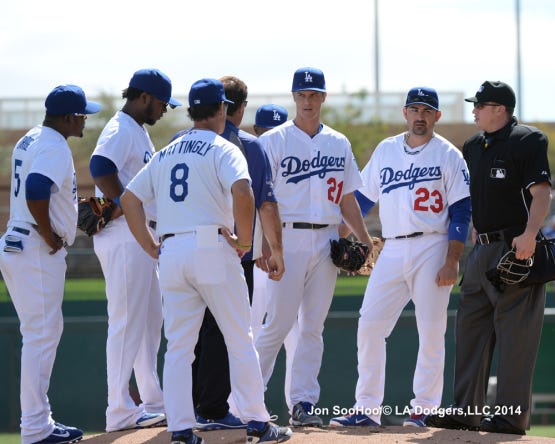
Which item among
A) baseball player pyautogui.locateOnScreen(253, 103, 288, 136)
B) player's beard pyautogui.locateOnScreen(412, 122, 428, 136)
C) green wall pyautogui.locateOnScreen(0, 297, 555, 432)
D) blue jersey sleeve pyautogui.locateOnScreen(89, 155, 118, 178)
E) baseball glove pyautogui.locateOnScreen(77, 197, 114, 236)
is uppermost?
baseball player pyautogui.locateOnScreen(253, 103, 288, 136)

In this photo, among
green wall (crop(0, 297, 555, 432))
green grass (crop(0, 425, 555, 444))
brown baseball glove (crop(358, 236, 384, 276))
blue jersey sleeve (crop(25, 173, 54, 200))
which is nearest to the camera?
blue jersey sleeve (crop(25, 173, 54, 200))

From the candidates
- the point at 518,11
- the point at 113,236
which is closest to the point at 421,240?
the point at 113,236

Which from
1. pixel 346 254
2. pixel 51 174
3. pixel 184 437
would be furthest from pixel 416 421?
pixel 51 174

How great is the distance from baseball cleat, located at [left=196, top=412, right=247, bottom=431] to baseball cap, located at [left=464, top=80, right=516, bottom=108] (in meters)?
2.49

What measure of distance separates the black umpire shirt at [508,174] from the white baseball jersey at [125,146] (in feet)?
6.70

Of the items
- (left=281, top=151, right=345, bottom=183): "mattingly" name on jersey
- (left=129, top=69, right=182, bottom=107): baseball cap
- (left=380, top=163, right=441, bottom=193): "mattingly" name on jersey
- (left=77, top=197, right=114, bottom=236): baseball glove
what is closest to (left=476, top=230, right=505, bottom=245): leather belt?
(left=380, top=163, right=441, bottom=193): "mattingly" name on jersey

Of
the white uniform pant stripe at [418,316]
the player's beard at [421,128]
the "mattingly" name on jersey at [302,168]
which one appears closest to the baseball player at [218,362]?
the "mattingly" name on jersey at [302,168]

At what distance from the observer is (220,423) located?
19.9 feet

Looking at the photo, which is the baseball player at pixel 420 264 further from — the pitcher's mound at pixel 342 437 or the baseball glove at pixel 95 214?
the baseball glove at pixel 95 214

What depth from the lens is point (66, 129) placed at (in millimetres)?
6238

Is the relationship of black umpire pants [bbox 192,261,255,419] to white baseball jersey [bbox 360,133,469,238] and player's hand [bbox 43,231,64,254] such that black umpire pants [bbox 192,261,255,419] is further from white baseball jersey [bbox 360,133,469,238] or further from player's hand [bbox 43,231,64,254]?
white baseball jersey [bbox 360,133,469,238]

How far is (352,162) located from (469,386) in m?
1.62

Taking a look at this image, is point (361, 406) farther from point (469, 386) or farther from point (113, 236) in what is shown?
point (113, 236)

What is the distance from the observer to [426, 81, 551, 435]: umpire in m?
6.25
